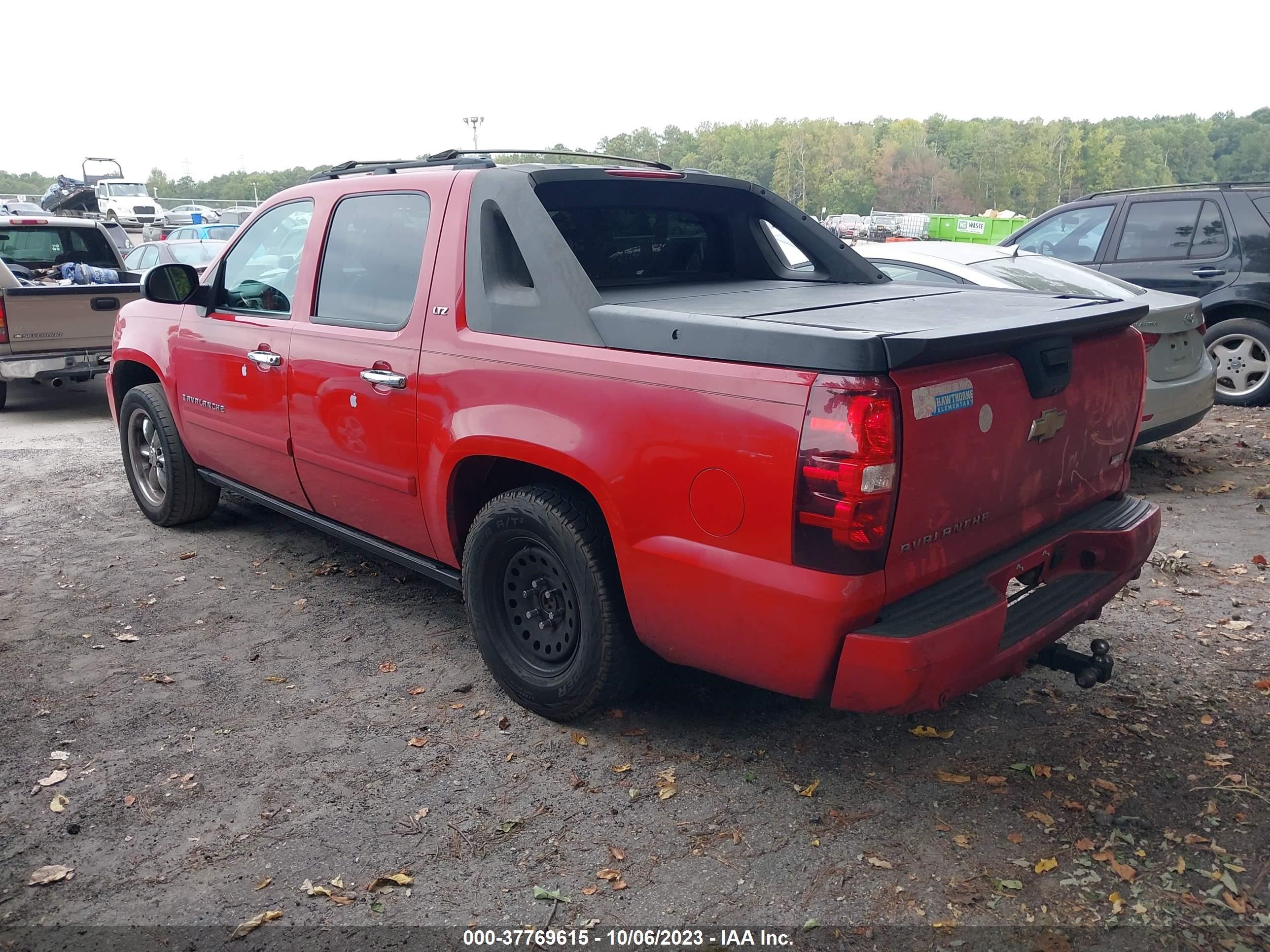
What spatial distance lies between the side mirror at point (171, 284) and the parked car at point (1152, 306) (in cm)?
411

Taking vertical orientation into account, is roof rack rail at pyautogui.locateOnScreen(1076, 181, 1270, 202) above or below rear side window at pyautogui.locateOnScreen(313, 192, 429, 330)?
above

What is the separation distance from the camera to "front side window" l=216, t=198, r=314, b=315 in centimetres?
463

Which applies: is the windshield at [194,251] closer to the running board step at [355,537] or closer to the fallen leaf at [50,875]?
the running board step at [355,537]

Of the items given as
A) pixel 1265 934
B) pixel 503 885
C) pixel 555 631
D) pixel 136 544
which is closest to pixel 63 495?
pixel 136 544

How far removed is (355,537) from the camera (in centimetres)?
446

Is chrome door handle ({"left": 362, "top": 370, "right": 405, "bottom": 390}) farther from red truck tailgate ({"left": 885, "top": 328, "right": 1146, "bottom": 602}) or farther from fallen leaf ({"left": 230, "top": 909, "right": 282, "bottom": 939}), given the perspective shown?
red truck tailgate ({"left": 885, "top": 328, "right": 1146, "bottom": 602})

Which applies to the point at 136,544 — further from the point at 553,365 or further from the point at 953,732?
the point at 953,732

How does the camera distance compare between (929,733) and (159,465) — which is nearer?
(929,733)

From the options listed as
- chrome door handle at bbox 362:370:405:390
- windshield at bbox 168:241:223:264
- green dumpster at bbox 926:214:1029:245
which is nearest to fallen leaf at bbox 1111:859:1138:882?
chrome door handle at bbox 362:370:405:390

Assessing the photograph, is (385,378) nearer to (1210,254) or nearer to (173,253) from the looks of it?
(1210,254)

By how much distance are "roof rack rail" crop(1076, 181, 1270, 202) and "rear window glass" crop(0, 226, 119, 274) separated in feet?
35.2

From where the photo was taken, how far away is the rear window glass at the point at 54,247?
1084 cm

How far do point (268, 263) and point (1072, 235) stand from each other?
24.3 ft

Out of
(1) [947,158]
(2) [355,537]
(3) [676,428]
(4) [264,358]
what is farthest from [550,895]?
(1) [947,158]
